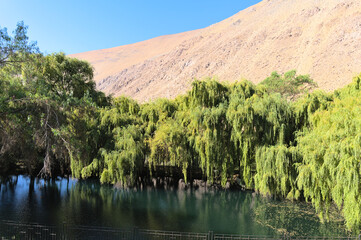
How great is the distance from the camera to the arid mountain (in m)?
63.5

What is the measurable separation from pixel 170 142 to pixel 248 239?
1090cm

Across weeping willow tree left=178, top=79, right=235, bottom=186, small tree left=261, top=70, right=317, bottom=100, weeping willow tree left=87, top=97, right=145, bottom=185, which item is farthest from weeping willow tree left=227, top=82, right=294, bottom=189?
small tree left=261, top=70, right=317, bottom=100

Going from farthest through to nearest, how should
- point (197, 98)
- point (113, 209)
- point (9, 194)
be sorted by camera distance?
point (197, 98) < point (9, 194) < point (113, 209)

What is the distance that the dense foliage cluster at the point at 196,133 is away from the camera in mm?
9633

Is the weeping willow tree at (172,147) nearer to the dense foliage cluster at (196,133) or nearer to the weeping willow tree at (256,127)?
the dense foliage cluster at (196,133)

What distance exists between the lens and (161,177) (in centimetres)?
2572

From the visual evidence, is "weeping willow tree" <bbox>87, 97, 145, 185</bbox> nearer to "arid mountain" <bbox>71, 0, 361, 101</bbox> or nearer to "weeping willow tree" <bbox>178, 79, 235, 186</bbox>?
"weeping willow tree" <bbox>178, 79, 235, 186</bbox>

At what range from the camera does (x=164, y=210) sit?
57.6 feet

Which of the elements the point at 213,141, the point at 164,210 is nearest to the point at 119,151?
the point at 164,210

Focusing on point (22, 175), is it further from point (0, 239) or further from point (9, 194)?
point (0, 239)

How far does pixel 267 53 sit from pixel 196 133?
62.7 m

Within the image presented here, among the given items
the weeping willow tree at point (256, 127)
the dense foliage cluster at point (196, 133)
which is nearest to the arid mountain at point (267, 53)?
the dense foliage cluster at point (196, 133)

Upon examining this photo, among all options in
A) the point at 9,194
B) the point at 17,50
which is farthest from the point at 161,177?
the point at 17,50

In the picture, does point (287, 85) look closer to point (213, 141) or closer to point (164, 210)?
point (213, 141)
